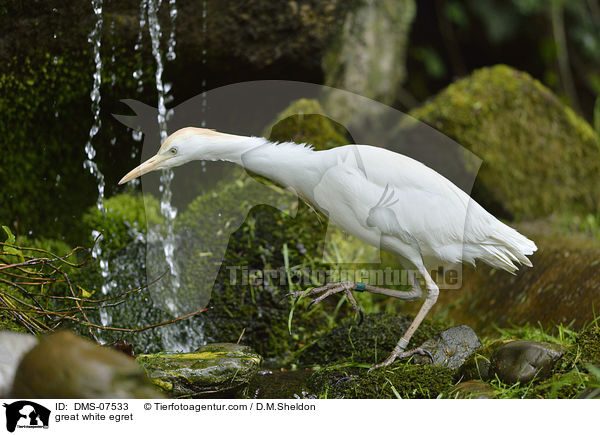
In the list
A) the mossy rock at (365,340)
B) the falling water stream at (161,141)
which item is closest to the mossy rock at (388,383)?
the mossy rock at (365,340)

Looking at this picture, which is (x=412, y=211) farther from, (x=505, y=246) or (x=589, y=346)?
(x=589, y=346)

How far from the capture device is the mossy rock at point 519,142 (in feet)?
13.2

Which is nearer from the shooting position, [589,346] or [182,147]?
[589,346]

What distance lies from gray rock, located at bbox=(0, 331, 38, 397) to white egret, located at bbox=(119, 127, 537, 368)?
71 cm

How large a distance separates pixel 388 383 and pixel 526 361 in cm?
49

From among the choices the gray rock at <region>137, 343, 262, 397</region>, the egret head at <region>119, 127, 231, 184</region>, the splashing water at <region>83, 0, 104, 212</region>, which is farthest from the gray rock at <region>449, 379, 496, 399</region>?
the splashing water at <region>83, 0, 104, 212</region>

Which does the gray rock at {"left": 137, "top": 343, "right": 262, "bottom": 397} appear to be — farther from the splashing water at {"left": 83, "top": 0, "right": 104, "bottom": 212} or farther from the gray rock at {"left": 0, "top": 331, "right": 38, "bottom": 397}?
the splashing water at {"left": 83, "top": 0, "right": 104, "bottom": 212}

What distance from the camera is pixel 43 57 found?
111 inches

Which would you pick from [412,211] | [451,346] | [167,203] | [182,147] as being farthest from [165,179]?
[451,346]

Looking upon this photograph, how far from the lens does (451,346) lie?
8.07 feet

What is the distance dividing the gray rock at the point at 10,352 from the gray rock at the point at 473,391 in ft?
4.52
